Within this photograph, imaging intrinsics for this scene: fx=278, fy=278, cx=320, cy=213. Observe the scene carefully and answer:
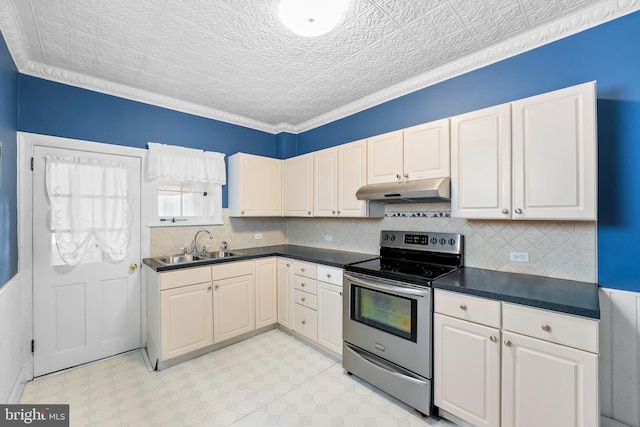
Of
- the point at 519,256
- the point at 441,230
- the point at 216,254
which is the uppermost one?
the point at 441,230

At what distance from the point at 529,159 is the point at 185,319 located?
10.1 ft

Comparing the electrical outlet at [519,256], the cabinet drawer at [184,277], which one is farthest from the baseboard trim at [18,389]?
the electrical outlet at [519,256]

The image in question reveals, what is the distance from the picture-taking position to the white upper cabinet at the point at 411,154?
7.32 ft

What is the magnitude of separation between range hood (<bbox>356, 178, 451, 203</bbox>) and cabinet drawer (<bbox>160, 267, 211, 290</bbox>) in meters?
1.70

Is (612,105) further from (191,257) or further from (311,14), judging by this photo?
(191,257)

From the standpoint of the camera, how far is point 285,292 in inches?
127

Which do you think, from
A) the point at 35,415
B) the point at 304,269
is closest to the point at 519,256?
the point at 304,269

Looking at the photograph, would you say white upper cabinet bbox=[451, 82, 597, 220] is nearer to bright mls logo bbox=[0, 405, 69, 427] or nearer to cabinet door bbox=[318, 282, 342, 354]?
cabinet door bbox=[318, 282, 342, 354]

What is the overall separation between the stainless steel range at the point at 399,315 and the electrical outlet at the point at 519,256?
357mm

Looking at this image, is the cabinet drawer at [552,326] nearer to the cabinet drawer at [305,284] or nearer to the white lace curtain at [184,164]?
the cabinet drawer at [305,284]

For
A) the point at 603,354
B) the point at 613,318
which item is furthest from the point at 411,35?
the point at 603,354

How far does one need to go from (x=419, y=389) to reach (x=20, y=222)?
132 inches

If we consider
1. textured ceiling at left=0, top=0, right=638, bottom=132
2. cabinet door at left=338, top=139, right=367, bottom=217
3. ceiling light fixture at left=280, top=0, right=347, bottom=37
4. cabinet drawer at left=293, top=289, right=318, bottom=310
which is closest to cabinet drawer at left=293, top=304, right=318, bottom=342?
cabinet drawer at left=293, top=289, right=318, bottom=310

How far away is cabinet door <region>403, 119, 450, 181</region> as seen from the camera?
7.25 ft
